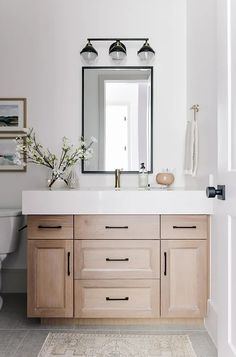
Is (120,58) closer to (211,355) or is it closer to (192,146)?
(192,146)

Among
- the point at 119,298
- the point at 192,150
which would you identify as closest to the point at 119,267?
the point at 119,298

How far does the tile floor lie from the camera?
2.04 m

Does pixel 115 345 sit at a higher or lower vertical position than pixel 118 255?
lower

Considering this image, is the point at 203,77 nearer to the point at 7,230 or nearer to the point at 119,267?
the point at 119,267

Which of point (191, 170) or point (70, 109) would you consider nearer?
point (191, 170)

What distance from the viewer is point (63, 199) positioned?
2.27 meters

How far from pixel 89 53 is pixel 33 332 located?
6.87 ft

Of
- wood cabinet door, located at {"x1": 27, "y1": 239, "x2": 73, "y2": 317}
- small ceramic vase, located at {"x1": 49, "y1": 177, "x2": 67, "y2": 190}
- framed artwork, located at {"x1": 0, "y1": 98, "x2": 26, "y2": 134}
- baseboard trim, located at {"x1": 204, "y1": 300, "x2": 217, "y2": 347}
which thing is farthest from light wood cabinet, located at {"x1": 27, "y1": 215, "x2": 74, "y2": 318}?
framed artwork, located at {"x1": 0, "y1": 98, "x2": 26, "y2": 134}

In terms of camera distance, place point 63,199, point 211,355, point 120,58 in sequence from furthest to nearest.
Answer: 1. point 120,58
2. point 63,199
3. point 211,355

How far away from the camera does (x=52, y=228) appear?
2305 mm

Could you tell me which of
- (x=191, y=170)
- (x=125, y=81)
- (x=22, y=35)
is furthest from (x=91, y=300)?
(x=22, y=35)

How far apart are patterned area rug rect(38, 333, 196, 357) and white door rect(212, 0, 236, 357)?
2.36 ft

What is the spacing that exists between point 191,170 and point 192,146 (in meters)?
0.17

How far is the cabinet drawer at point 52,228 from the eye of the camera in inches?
90.5
